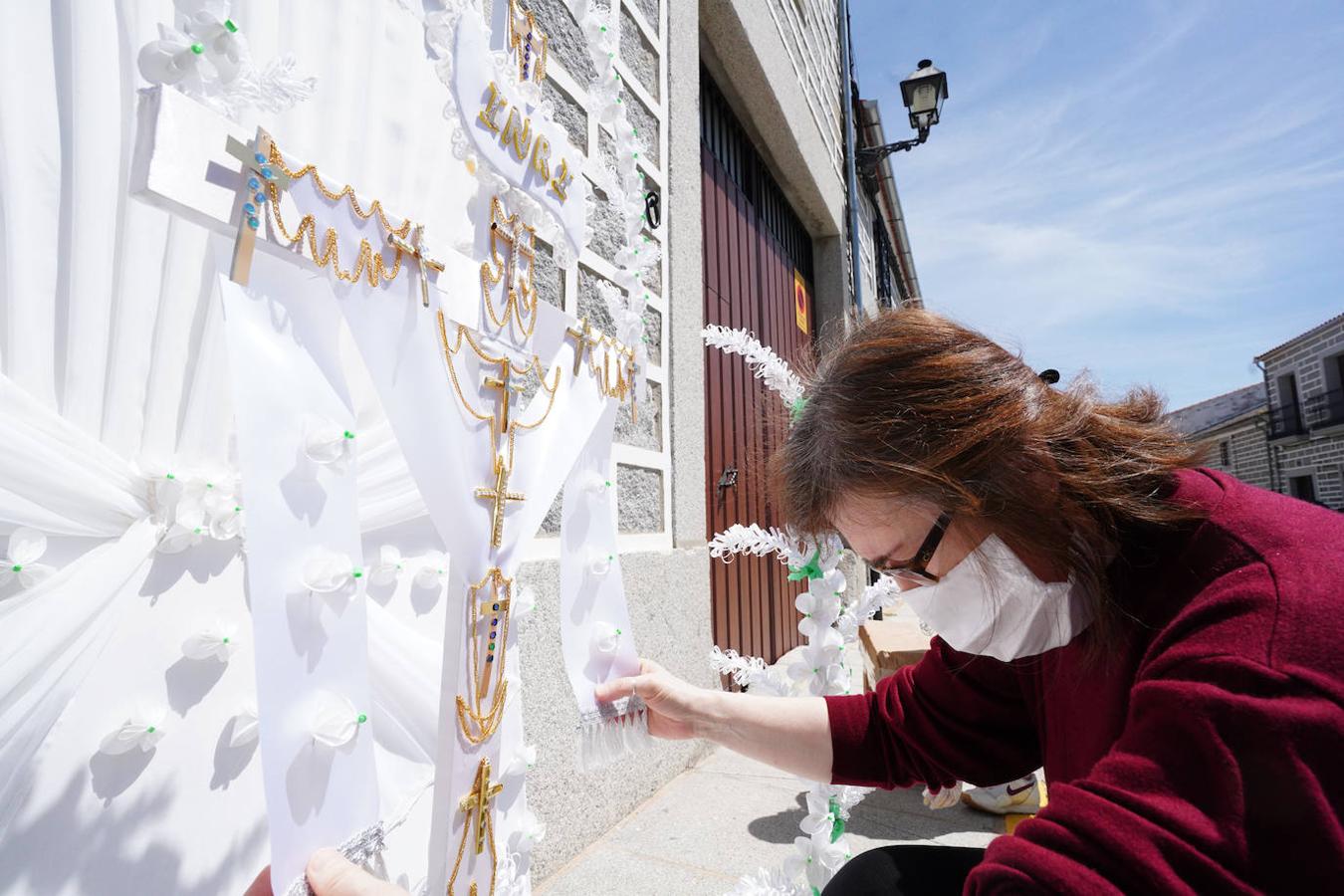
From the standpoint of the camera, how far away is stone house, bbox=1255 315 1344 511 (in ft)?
82.7

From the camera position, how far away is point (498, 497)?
113cm

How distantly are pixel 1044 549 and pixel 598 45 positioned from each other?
1.27m

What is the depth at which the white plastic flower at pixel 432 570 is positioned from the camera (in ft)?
4.78

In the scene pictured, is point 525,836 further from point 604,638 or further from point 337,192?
point 337,192

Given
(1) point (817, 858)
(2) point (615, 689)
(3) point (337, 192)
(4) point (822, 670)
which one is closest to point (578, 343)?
(3) point (337, 192)

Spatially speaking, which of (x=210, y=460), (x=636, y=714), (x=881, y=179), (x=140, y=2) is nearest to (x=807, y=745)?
(x=636, y=714)

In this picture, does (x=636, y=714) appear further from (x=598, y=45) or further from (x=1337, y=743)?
(x=598, y=45)

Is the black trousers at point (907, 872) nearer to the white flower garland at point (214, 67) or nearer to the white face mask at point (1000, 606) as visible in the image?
the white face mask at point (1000, 606)

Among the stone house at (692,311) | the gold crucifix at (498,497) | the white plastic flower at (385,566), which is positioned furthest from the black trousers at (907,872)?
the white plastic flower at (385,566)

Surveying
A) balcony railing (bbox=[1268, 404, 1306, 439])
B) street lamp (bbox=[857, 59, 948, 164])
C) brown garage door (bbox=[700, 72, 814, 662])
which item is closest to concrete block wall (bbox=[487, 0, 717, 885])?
brown garage door (bbox=[700, 72, 814, 662])

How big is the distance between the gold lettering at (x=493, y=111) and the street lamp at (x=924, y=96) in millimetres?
6885

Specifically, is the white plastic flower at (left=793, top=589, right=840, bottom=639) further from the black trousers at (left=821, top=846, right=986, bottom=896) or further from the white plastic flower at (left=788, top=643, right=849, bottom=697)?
the black trousers at (left=821, top=846, right=986, bottom=896)

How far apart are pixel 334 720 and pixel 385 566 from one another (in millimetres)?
546

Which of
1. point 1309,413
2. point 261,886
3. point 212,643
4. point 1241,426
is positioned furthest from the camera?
point 1241,426
